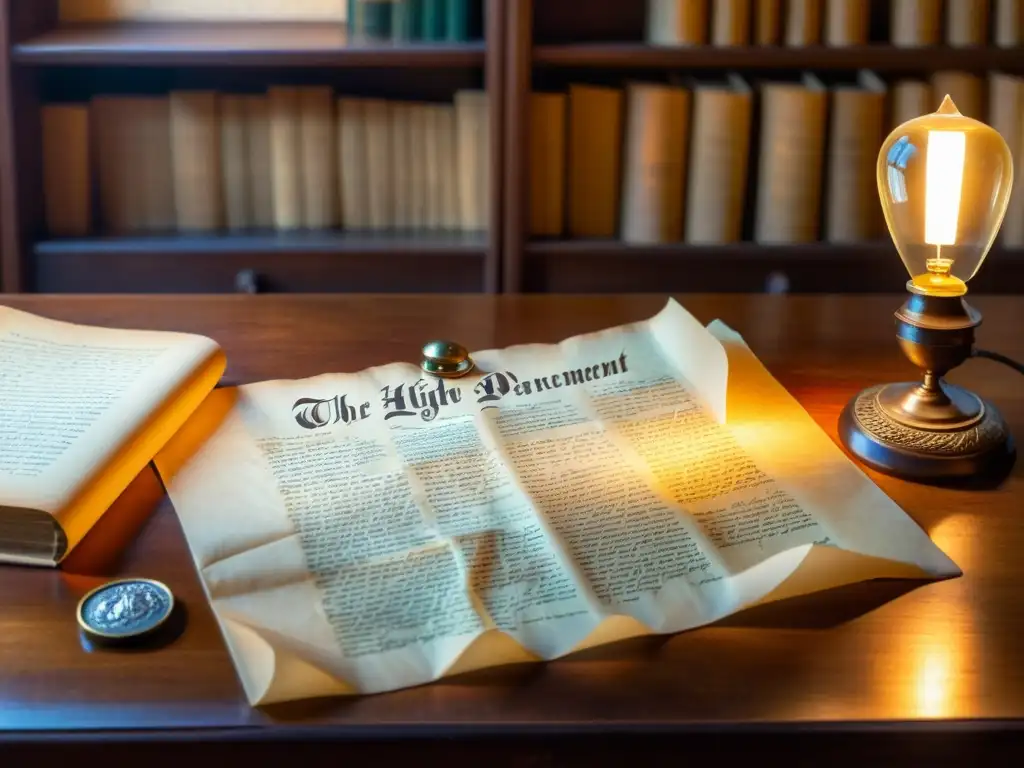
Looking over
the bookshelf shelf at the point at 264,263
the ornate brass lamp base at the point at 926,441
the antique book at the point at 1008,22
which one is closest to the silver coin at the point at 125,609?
the ornate brass lamp base at the point at 926,441

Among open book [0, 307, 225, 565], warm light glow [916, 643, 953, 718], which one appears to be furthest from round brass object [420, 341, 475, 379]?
warm light glow [916, 643, 953, 718]

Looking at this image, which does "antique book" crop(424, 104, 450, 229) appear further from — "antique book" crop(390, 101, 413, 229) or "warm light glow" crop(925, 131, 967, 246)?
"warm light glow" crop(925, 131, 967, 246)

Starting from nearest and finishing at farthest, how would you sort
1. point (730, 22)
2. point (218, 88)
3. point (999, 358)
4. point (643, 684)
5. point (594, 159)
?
point (643, 684) < point (999, 358) < point (730, 22) < point (594, 159) < point (218, 88)

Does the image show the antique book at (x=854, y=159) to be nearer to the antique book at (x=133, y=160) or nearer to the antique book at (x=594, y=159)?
the antique book at (x=594, y=159)

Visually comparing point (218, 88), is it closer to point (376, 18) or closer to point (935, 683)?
point (376, 18)

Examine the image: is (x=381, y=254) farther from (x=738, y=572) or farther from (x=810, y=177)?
(x=738, y=572)

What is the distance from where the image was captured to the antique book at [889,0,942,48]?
5.84ft

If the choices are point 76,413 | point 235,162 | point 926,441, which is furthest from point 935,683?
point 235,162

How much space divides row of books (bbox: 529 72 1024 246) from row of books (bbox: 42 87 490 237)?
0.47ft

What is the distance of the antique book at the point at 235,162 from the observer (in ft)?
6.19

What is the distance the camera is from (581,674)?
1.97 feet

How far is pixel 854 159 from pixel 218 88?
104 cm

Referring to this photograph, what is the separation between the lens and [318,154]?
189 centimetres

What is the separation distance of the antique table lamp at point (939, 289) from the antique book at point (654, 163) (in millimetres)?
998
